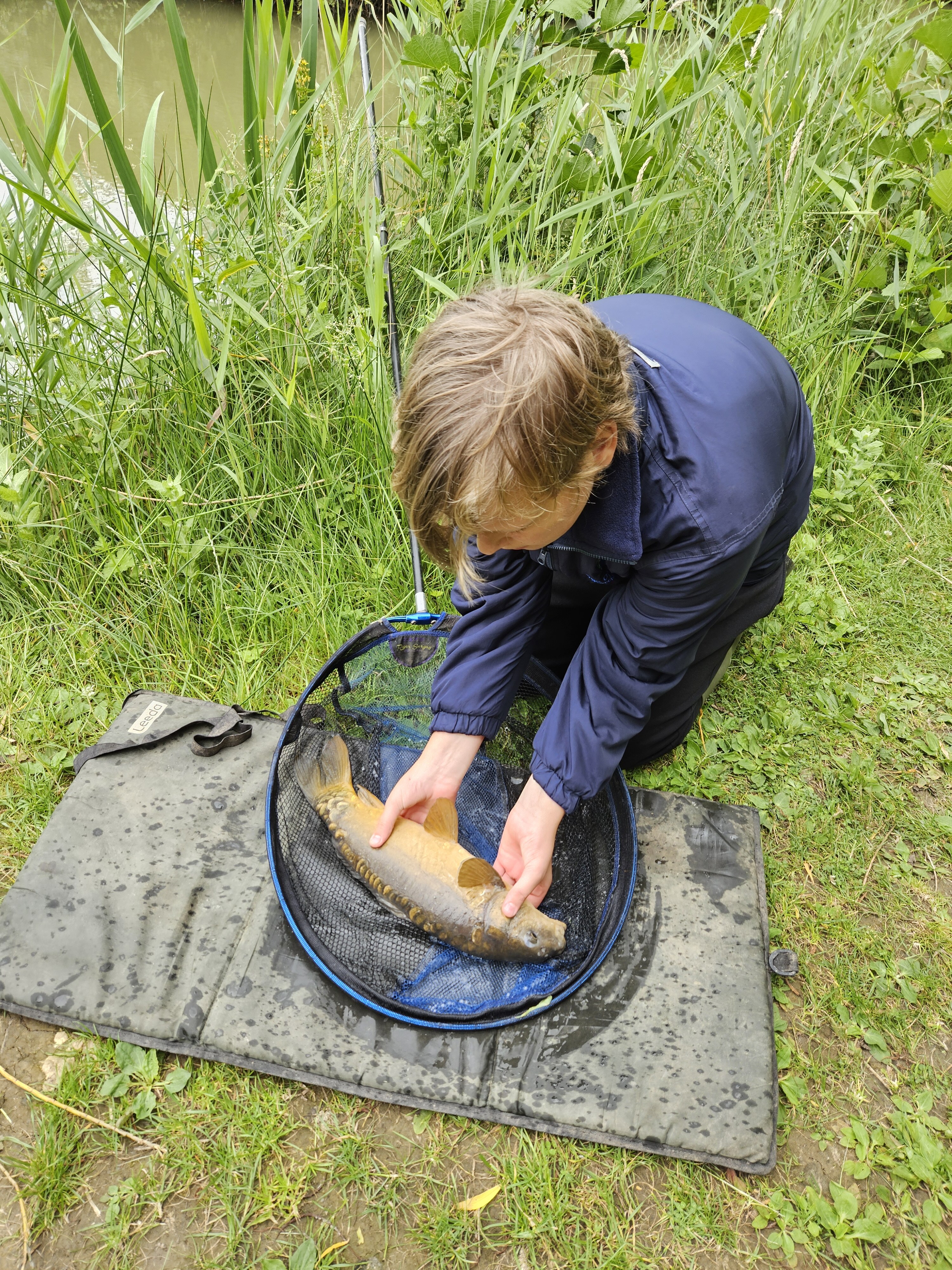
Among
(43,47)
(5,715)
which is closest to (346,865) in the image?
(5,715)

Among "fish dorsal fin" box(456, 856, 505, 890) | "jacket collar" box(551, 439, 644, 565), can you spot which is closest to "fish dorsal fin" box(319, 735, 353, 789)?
"fish dorsal fin" box(456, 856, 505, 890)

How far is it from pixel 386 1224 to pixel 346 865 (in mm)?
703

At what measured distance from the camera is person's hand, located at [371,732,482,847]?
6.09 feet

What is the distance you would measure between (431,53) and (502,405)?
1995 mm

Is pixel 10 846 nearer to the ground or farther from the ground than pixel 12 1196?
farther from the ground

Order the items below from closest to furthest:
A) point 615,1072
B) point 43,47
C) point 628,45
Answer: point 615,1072, point 628,45, point 43,47

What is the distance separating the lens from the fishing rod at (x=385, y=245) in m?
2.41

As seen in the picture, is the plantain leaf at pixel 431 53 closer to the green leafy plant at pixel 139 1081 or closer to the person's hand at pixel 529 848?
the person's hand at pixel 529 848

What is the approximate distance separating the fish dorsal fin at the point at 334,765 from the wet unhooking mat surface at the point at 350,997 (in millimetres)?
234

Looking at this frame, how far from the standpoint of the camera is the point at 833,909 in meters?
2.01

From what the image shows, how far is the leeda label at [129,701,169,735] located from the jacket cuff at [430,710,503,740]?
2.74 ft

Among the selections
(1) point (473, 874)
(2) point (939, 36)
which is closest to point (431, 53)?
(2) point (939, 36)

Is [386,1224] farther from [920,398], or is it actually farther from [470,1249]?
[920,398]

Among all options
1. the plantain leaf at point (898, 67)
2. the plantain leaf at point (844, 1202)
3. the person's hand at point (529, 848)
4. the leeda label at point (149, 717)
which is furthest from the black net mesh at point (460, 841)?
the plantain leaf at point (898, 67)
